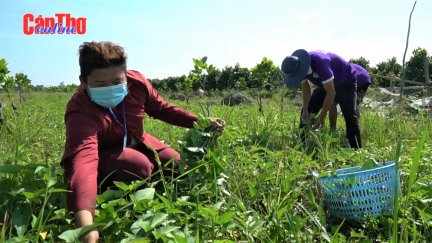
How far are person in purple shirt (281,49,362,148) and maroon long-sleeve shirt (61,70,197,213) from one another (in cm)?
138

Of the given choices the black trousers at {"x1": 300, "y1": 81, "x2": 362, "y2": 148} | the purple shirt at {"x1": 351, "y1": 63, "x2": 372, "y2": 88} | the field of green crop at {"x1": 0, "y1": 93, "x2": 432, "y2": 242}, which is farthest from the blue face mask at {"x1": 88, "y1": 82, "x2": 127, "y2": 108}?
the purple shirt at {"x1": 351, "y1": 63, "x2": 372, "y2": 88}

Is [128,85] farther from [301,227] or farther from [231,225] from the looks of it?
[301,227]

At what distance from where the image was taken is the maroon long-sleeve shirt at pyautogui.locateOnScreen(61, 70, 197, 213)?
1.30 m

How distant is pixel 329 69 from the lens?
3094 mm

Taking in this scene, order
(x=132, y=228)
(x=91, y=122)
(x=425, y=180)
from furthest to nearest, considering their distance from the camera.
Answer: (x=425, y=180), (x=91, y=122), (x=132, y=228)

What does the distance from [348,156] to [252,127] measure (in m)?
0.94

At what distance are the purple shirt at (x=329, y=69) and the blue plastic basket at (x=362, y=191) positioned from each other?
161 centimetres

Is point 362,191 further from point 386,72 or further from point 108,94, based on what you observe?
point 386,72

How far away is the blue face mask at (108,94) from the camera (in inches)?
65.4

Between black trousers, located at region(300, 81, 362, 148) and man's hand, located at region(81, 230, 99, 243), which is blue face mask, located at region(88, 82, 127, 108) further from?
black trousers, located at region(300, 81, 362, 148)

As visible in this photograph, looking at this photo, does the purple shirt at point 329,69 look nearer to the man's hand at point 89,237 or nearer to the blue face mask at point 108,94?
the blue face mask at point 108,94

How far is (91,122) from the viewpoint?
1612mm

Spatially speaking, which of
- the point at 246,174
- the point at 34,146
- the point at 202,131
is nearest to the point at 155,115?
the point at 202,131

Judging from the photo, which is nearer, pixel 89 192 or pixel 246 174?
pixel 89 192
